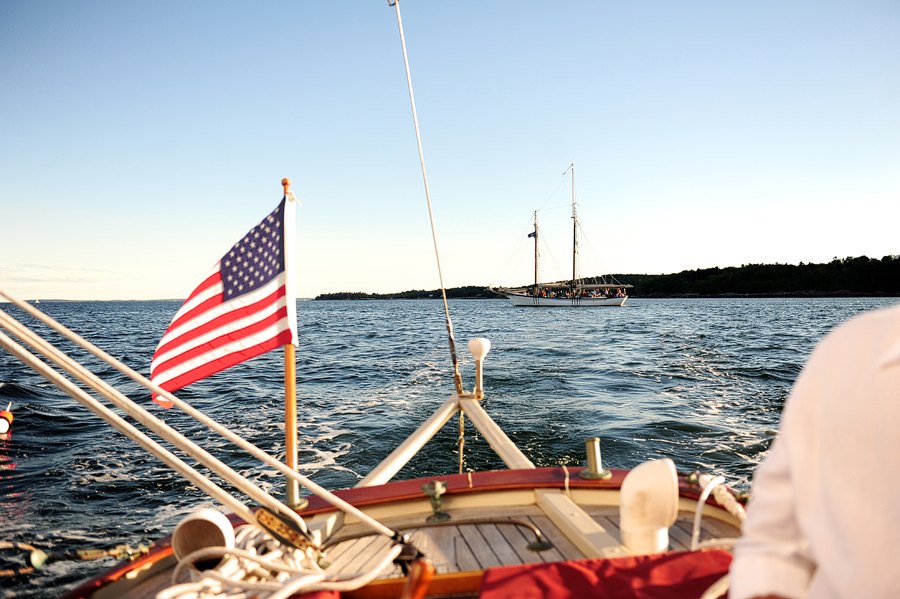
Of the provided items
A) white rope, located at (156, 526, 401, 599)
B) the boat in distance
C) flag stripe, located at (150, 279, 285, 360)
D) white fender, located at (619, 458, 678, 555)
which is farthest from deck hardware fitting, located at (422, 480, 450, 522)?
the boat in distance

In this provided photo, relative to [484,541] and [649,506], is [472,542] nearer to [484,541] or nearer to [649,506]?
[484,541]

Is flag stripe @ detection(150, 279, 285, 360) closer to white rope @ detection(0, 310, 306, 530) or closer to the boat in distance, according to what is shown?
white rope @ detection(0, 310, 306, 530)

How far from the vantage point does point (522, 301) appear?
75.6 metres

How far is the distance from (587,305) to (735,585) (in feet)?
243

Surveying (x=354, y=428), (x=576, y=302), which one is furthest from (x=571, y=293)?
(x=354, y=428)

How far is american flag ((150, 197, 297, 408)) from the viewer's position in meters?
2.54

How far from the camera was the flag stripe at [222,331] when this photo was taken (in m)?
2.55

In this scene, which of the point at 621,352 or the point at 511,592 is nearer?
the point at 511,592

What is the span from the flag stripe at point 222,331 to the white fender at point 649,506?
6.07 feet

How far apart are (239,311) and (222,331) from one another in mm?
156

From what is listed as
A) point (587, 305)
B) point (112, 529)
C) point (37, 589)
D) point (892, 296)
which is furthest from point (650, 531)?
point (892, 296)

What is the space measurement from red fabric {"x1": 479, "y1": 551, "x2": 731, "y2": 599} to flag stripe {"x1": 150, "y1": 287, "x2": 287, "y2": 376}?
65.0 inches

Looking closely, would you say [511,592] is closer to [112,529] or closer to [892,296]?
[112,529]

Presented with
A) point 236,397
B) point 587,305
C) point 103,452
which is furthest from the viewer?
point 587,305
